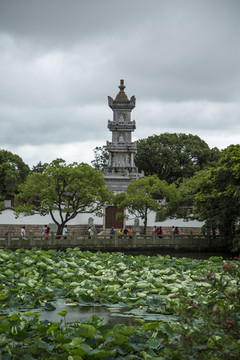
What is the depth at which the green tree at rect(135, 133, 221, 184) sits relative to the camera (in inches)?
2410

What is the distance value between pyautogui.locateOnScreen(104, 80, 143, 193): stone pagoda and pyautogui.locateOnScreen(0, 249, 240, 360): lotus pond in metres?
33.3

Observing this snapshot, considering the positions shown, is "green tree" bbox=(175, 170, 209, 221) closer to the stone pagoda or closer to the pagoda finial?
the stone pagoda

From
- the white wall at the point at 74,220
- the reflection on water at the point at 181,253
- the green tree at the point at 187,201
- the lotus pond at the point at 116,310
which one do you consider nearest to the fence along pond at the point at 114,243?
the reflection on water at the point at 181,253

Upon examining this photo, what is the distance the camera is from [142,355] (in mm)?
7125

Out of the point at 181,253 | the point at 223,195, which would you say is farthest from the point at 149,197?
the point at 223,195

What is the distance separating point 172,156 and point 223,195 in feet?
107

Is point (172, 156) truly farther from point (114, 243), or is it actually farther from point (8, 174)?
point (114, 243)

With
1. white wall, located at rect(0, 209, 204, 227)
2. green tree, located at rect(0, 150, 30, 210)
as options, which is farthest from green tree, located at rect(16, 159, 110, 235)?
green tree, located at rect(0, 150, 30, 210)

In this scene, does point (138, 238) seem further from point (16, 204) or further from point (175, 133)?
point (175, 133)

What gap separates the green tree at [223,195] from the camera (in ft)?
90.9

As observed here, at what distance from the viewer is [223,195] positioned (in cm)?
2891

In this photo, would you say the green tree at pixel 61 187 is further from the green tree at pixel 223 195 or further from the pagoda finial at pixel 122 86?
the pagoda finial at pixel 122 86

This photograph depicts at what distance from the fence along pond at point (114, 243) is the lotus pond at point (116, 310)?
8.96 metres

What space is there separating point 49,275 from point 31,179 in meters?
20.1
